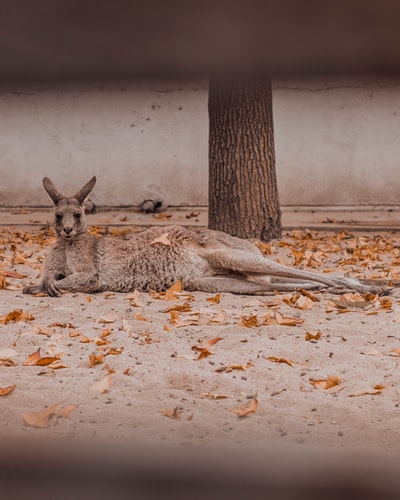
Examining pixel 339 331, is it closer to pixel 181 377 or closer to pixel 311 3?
pixel 181 377

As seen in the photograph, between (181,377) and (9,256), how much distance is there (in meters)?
4.37

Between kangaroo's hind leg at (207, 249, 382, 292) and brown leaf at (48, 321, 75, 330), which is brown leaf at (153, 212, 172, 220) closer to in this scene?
Answer: kangaroo's hind leg at (207, 249, 382, 292)

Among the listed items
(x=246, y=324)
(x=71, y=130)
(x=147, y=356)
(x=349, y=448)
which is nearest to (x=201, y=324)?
(x=246, y=324)

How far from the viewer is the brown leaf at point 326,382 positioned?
297 centimetres

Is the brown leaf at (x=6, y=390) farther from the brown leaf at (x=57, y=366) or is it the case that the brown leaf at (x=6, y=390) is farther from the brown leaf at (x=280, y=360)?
the brown leaf at (x=280, y=360)

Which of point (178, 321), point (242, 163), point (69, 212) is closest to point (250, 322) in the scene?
point (178, 321)

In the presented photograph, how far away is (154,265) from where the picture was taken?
532 cm

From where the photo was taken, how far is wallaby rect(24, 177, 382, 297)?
5277mm

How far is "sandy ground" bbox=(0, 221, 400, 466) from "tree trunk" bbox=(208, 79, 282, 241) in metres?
2.53

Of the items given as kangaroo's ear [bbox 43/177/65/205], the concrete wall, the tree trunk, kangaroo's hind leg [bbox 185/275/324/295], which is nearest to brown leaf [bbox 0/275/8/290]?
kangaroo's ear [bbox 43/177/65/205]

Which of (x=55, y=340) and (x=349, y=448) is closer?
(x=349, y=448)

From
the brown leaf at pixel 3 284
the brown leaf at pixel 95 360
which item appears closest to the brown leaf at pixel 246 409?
the brown leaf at pixel 95 360

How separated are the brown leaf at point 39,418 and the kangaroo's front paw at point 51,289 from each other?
2.62m

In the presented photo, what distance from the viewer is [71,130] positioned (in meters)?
10.5
